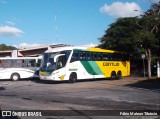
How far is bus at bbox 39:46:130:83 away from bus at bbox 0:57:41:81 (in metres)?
4.74

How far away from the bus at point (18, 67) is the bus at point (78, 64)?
474 centimetres

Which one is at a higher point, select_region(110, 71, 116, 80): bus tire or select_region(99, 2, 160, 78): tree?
select_region(99, 2, 160, 78): tree

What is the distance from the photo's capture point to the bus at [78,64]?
25328 mm

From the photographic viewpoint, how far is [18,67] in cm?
3069

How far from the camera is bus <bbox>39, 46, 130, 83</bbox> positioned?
83.1ft

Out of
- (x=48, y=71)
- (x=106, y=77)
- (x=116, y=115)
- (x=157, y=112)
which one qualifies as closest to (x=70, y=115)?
(x=116, y=115)

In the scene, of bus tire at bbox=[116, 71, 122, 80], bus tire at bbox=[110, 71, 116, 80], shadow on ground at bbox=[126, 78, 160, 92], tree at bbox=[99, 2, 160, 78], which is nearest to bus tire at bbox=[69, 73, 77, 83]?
shadow on ground at bbox=[126, 78, 160, 92]

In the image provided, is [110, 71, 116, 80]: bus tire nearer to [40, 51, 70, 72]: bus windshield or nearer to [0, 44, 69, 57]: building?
[40, 51, 70, 72]: bus windshield

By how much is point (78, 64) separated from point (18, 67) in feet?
23.1

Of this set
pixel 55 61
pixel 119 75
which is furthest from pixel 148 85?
pixel 119 75

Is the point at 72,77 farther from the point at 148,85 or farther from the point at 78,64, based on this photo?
the point at 148,85

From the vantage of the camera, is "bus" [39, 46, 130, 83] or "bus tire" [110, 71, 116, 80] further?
"bus tire" [110, 71, 116, 80]

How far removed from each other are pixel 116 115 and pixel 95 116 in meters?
0.79

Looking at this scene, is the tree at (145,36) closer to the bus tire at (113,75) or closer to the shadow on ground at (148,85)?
the bus tire at (113,75)
